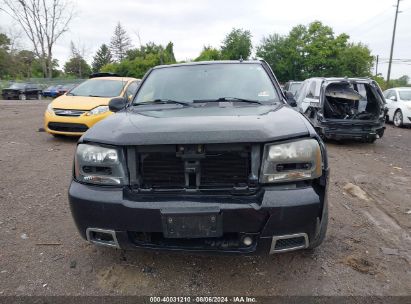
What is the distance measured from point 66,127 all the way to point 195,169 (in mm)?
6459

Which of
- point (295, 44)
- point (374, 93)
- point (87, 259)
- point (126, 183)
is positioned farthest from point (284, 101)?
point (295, 44)

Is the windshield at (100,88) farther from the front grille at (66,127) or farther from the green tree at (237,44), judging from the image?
the green tree at (237,44)

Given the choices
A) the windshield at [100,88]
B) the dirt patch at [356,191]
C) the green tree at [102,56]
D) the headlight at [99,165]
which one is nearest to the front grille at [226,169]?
the headlight at [99,165]

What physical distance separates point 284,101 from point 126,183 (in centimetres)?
181

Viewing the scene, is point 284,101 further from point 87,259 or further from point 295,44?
point 295,44

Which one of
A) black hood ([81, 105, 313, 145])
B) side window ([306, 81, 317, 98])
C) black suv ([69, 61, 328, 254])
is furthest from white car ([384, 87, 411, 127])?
black suv ([69, 61, 328, 254])

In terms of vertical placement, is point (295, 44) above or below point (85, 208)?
above

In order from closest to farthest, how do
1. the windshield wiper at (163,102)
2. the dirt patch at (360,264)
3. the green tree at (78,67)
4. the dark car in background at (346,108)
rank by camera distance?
the dirt patch at (360,264)
the windshield wiper at (163,102)
the dark car in background at (346,108)
the green tree at (78,67)

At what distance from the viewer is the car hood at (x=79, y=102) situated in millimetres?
7852

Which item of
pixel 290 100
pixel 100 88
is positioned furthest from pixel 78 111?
pixel 290 100

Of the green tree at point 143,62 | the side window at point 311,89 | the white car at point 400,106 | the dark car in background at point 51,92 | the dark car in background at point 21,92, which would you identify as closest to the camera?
the side window at point 311,89

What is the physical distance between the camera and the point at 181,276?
265 centimetres

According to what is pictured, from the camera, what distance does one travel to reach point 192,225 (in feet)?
7.10

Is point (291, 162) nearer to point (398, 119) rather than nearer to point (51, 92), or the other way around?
point (398, 119)
